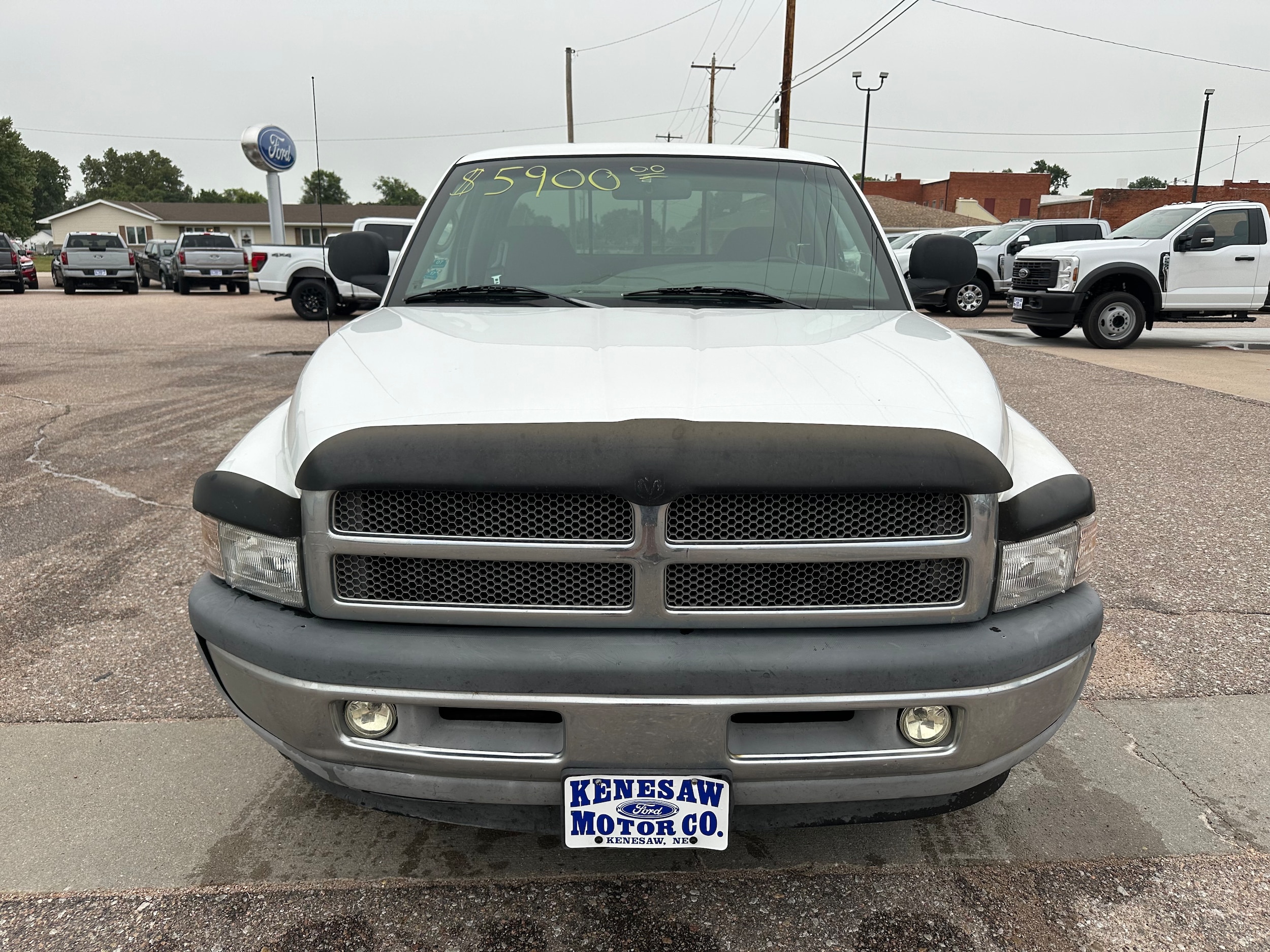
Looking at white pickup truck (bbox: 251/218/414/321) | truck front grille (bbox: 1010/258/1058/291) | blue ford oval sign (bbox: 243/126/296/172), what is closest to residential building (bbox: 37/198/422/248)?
blue ford oval sign (bbox: 243/126/296/172)

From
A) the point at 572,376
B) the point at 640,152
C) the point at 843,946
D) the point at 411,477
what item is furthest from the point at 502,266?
the point at 843,946

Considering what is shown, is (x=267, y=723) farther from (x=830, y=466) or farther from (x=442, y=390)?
(x=830, y=466)

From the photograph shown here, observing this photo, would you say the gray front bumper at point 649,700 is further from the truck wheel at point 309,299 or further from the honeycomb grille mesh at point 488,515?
the truck wheel at point 309,299

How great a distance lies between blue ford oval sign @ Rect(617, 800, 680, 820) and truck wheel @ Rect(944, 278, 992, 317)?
17.7 m

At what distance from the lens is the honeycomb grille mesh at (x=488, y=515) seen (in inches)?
71.8

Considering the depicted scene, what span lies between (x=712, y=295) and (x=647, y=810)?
1.69 meters

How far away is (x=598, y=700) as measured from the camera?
1.77 m

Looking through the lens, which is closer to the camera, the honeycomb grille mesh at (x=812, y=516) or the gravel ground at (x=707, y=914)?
the honeycomb grille mesh at (x=812, y=516)

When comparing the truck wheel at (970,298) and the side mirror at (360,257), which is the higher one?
the side mirror at (360,257)

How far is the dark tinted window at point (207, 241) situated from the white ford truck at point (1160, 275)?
23.1 metres

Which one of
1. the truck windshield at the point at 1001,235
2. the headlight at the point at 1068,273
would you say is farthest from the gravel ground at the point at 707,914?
the truck windshield at the point at 1001,235

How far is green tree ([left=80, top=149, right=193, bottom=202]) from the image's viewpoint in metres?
120

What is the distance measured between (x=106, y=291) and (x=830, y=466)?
32.2 m

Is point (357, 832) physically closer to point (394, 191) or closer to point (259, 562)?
point (259, 562)
